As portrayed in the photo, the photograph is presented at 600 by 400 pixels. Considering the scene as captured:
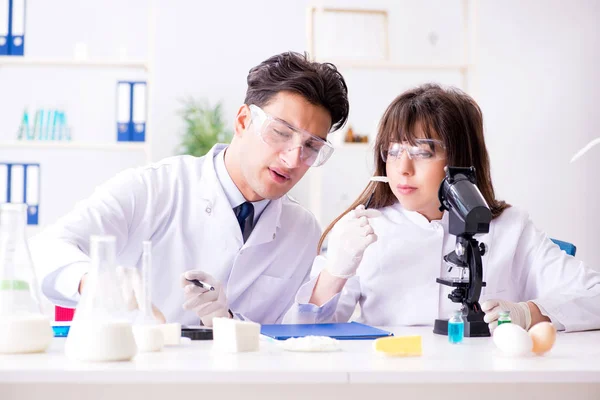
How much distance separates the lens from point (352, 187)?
15.5ft

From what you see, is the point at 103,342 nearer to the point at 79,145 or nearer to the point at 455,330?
the point at 455,330

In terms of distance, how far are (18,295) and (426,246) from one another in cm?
113

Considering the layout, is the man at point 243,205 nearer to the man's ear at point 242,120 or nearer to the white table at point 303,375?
the man's ear at point 242,120

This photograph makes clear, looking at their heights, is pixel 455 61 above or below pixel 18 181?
above

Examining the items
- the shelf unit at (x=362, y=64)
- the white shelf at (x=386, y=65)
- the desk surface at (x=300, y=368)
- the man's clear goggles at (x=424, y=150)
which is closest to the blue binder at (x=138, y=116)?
the shelf unit at (x=362, y=64)

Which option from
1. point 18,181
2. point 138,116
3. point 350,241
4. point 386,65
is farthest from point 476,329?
point 18,181

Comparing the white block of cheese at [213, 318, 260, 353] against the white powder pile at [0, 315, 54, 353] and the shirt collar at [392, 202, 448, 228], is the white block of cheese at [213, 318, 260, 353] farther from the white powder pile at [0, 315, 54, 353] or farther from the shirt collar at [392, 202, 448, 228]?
the shirt collar at [392, 202, 448, 228]

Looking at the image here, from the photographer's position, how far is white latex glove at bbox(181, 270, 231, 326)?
5.09 feet

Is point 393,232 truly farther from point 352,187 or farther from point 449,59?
point 449,59

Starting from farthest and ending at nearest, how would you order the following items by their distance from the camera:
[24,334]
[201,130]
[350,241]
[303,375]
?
1. [201,130]
2. [350,241]
3. [24,334]
4. [303,375]

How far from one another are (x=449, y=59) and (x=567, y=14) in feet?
2.73

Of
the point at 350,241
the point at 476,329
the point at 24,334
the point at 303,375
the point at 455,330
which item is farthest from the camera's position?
the point at 350,241

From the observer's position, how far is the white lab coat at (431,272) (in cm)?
192

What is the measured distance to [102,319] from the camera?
3.73 feet
